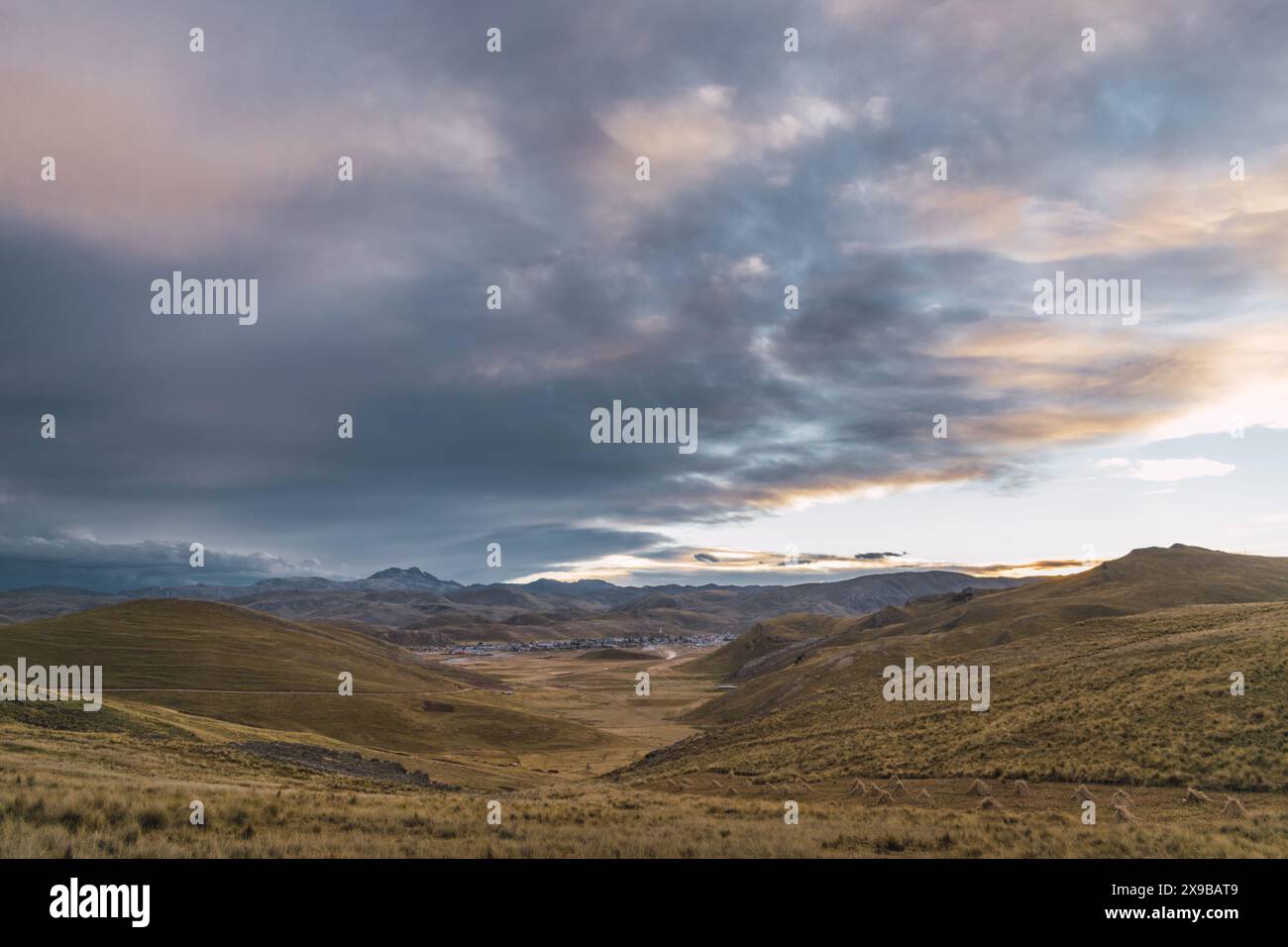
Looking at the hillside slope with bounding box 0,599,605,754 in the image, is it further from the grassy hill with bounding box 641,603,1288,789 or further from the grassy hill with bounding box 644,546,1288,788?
the grassy hill with bounding box 644,546,1288,788

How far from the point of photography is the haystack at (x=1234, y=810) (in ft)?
63.3

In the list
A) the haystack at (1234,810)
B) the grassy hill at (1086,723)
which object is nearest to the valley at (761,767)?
the haystack at (1234,810)

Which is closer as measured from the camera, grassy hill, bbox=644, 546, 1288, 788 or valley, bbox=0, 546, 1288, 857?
valley, bbox=0, 546, 1288, 857

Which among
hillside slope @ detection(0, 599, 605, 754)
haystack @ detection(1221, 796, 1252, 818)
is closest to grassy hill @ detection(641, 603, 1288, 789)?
haystack @ detection(1221, 796, 1252, 818)

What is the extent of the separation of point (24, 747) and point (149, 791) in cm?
1556

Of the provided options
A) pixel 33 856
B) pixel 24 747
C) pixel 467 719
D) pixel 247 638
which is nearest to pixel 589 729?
pixel 467 719

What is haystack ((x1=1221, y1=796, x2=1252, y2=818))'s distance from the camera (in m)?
19.3

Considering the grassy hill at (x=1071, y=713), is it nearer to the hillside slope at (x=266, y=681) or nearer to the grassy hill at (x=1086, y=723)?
the grassy hill at (x=1086, y=723)

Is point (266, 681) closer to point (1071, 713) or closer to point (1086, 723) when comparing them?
point (1071, 713)

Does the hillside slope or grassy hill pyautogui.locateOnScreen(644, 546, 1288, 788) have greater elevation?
grassy hill pyautogui.locateOnScreen(644, 546, 1288, 788)

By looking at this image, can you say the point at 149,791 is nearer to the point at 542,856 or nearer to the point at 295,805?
the point at 295,805

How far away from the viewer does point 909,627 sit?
130625 mm

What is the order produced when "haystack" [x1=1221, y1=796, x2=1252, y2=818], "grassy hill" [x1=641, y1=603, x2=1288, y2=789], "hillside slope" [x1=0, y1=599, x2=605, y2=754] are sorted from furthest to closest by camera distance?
"hillside slope" [x1=0, y1=599, x2=605, y2=754]
"grassy hill" [x1=641, y1=603, x2=1288, y2=789]
"haystack" [x1=1221, y1=796, x2=1252, y2=818]
